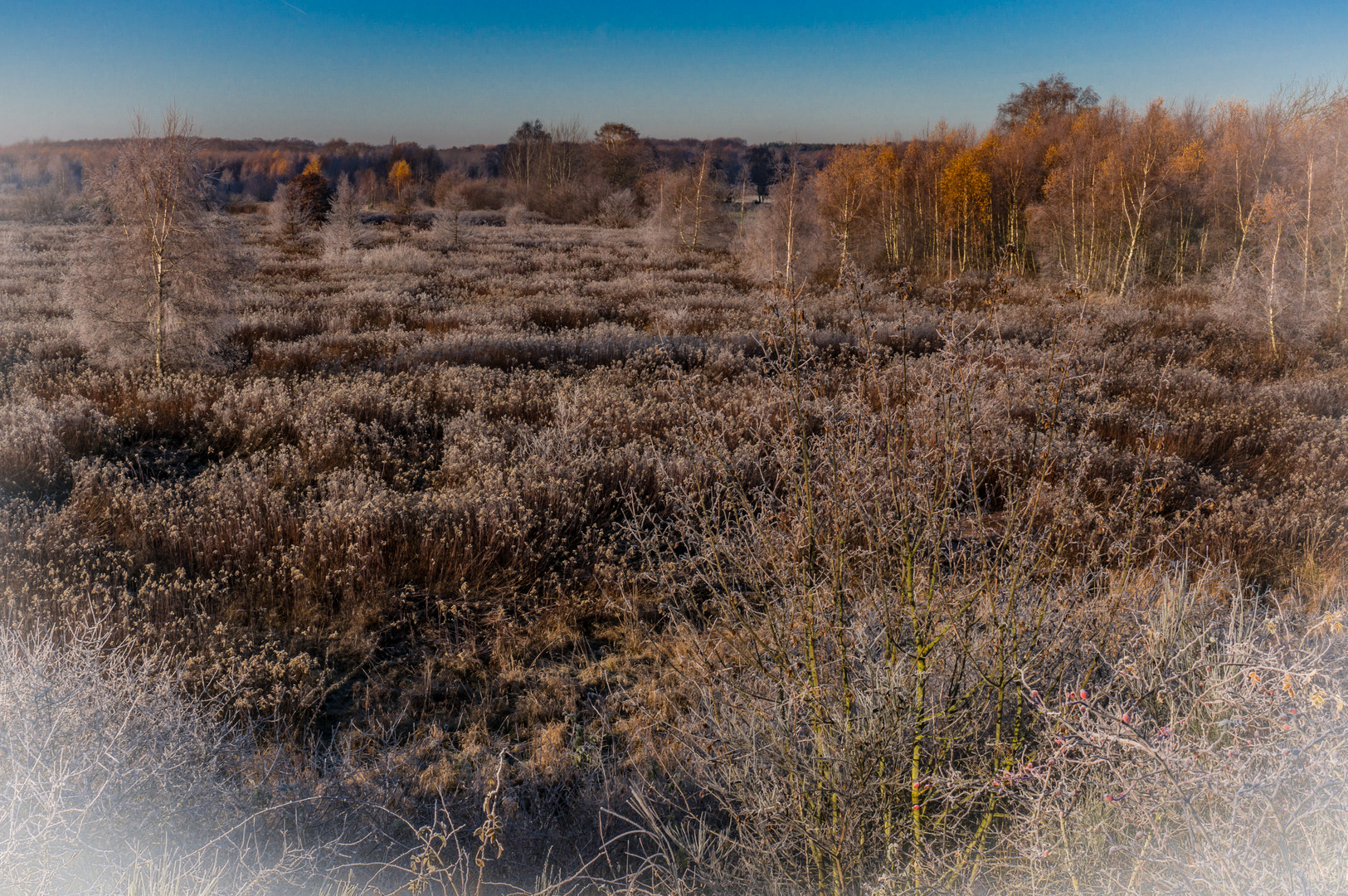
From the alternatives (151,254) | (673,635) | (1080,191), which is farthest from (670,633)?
(1080,191)

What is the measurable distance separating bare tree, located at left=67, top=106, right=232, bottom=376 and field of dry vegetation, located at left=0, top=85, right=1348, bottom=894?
0.30 m

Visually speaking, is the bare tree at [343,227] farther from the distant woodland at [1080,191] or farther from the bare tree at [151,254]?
the bare tree at [151,254]

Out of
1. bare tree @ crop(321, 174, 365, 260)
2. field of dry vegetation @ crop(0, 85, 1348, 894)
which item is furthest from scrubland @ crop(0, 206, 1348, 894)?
bare tree @ crop(321, 174, 365, 260)

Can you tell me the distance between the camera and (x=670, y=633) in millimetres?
4363

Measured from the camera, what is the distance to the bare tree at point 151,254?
800 cm

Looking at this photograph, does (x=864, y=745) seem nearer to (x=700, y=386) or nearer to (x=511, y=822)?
(x=511, y=822)

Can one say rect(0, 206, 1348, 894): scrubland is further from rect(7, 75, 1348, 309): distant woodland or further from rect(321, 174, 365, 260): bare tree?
rect(321, 174, 365, 260): bare tree

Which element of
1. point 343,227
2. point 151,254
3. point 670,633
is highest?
point 343,227

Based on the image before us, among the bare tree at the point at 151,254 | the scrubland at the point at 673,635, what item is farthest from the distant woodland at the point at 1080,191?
the scrubland at the point at 673,635

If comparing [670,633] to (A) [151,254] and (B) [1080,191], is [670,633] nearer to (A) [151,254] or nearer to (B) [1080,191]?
(A) [151,254]

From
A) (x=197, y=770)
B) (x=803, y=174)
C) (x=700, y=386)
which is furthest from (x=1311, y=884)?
(x=803, y=174)

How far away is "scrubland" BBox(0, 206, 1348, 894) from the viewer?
211 centimetres

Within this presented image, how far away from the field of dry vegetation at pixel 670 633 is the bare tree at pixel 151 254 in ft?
0.98

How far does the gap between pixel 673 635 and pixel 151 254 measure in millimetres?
7863
